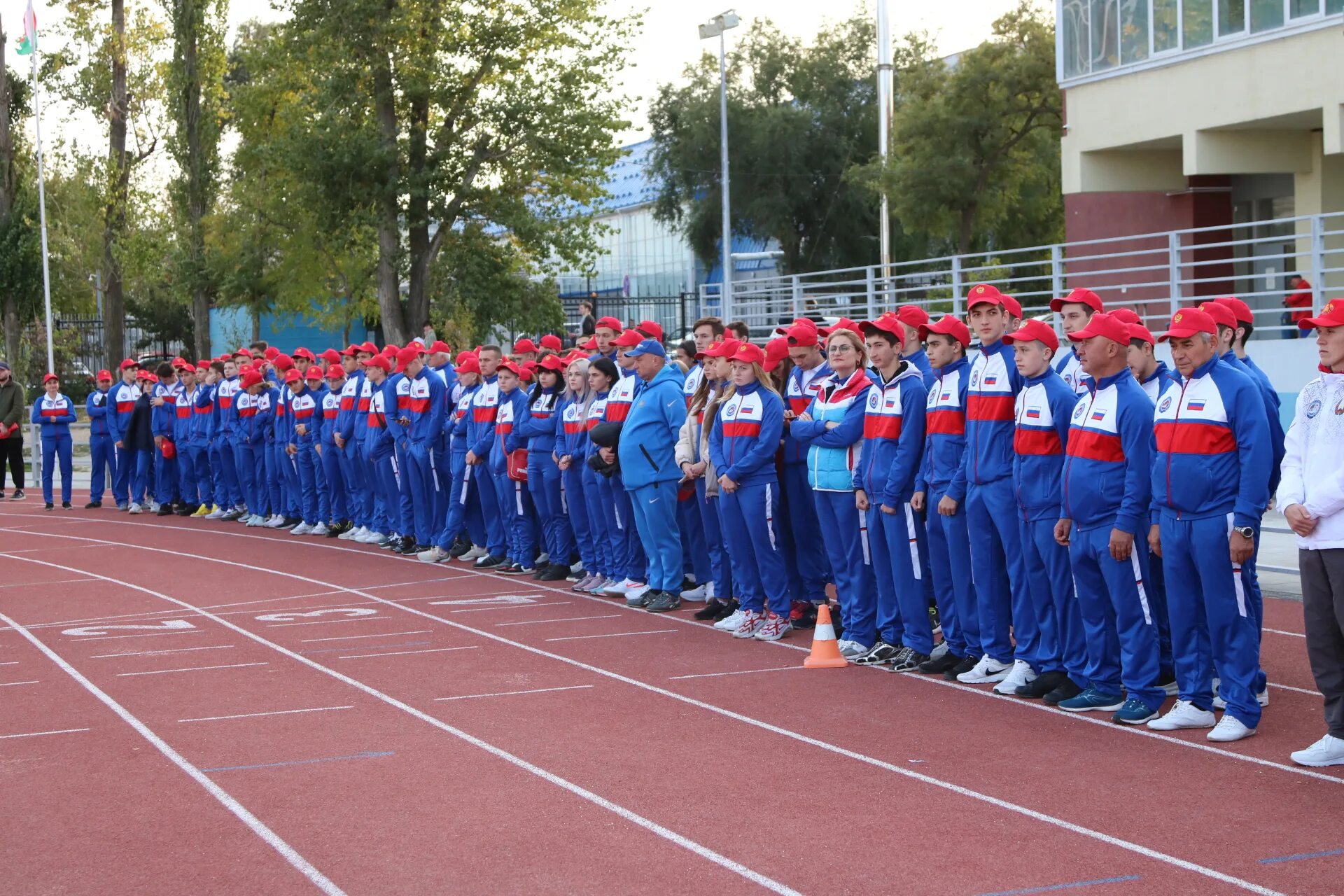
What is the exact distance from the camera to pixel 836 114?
4481 cm

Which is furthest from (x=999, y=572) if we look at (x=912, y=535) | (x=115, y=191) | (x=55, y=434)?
(x=115, y=191)

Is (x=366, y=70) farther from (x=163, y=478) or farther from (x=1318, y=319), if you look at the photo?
(x=1318, y=319)

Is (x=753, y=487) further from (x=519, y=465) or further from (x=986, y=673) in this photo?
(x=519, y=465)

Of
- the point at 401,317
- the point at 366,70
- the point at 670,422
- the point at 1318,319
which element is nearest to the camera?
the point at 1318,319

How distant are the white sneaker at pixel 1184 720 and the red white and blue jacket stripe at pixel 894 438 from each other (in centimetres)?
228

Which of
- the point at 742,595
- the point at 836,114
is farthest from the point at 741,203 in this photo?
the point at 742,595

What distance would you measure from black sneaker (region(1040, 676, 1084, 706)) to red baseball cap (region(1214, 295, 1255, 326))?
2.19 m

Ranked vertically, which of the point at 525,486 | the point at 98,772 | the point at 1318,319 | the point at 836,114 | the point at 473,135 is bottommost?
the point at 98,772

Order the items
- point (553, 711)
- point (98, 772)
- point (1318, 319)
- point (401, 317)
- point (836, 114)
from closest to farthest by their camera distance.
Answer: point (1318, 319)
point (98, 772)
point (553, 711)
point (401, 317)
point (836, 114)

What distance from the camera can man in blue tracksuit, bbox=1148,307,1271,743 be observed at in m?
7.65

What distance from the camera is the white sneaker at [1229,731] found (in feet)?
25.3

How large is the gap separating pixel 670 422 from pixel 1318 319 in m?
6.36

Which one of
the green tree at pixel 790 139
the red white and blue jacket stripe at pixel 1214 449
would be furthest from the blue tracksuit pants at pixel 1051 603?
the green tree at pixel 790 139

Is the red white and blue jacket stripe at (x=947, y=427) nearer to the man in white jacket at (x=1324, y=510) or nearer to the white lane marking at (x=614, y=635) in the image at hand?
the man in white jacket at (x=1324, y=510)
